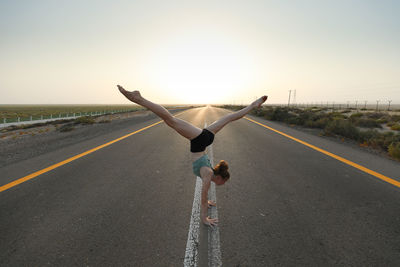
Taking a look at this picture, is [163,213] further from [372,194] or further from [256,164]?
[372,194]

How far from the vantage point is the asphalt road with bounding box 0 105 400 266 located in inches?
81.1

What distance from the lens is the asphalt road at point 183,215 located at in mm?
2061

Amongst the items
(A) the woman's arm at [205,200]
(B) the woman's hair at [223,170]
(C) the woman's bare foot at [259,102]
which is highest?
(C) the woman's bare foot at [259,102]

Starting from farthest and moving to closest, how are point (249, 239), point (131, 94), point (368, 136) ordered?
point (368, 136), point (131, 94), point (249, 239)

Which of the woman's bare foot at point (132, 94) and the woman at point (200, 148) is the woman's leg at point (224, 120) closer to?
the woman at point (200, 148)

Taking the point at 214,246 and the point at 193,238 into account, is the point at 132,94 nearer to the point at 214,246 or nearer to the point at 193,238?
the point at 193,238

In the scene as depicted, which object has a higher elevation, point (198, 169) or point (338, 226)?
point (198, 169)

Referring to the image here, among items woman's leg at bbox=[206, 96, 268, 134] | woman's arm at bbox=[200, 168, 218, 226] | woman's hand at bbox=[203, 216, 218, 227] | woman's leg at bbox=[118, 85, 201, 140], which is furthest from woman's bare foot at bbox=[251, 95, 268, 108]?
woman's hand at bbox=[203, 216, 218, 227]

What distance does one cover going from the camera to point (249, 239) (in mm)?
2297

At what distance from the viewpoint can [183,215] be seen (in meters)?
2.78

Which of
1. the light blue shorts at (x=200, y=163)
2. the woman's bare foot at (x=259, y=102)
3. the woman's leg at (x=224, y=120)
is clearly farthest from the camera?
the woman's bare foot at (x=259, y=102)

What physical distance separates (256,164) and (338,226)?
269 centimetres

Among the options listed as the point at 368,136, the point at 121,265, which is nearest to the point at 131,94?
the point at 121,265

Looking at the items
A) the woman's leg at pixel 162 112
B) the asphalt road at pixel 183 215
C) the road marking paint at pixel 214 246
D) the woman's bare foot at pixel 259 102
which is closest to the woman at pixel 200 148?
the woman's leg at pixel 162 112
